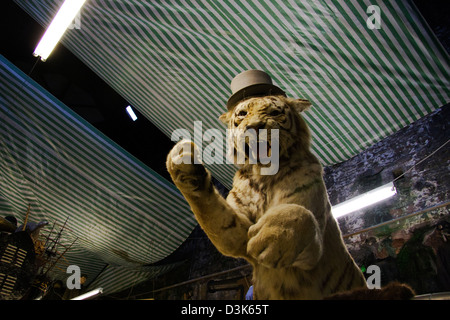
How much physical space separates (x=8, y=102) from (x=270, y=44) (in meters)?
3.40

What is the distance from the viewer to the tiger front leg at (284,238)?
90 cm

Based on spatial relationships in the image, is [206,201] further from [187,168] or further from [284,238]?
[284,238]

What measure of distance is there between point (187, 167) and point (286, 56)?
2.18 metres

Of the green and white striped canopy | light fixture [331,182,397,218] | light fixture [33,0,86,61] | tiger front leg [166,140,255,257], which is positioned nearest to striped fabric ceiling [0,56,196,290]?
light fixture [33,0,86,61]

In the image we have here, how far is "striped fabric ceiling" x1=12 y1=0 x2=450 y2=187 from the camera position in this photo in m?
2.55

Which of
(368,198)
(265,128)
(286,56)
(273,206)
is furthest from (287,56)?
(273,206)

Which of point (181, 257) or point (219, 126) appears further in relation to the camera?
point (181, 257)

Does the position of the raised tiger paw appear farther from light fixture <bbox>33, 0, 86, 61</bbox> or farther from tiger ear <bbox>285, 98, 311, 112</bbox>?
light fixture <bbox>33, 0, 86, 61</bbox>

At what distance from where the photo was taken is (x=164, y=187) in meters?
4.83

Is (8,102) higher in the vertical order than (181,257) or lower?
higher

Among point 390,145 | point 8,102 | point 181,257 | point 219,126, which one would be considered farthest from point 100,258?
point 390,145

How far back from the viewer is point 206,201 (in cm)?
117

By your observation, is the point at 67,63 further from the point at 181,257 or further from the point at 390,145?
the point at 390,145

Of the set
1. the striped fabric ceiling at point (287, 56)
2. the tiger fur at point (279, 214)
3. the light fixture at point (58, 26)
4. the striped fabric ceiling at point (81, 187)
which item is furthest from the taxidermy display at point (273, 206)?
the striped fabric ceiling at point (81, 187)
